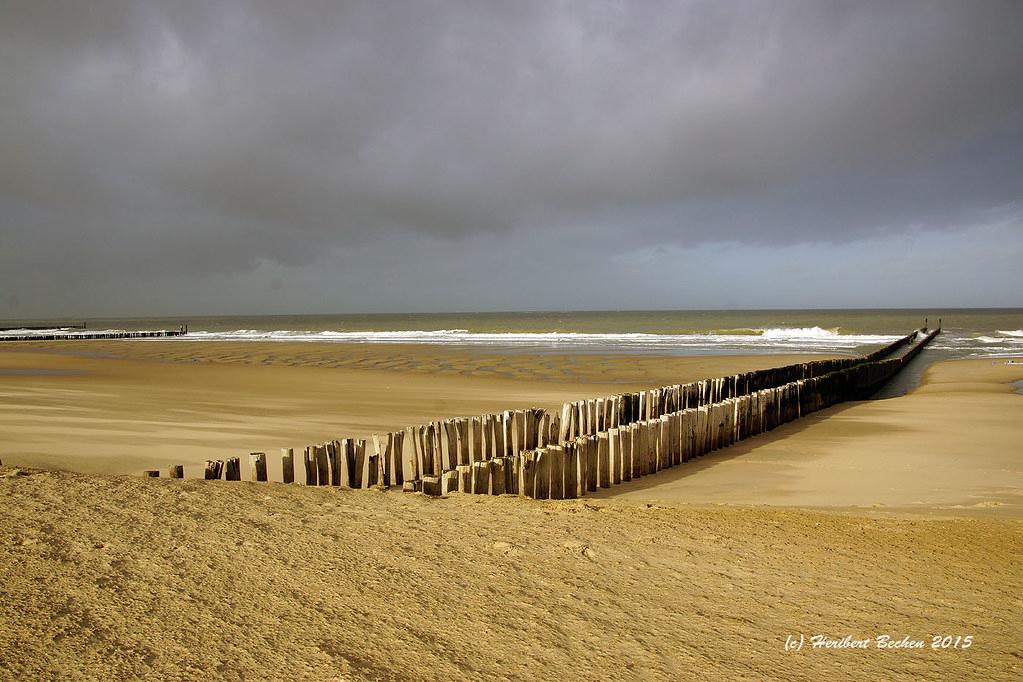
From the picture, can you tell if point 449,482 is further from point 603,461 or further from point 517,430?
point 603,461

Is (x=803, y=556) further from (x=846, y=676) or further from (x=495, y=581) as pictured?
(x=495, y=581)

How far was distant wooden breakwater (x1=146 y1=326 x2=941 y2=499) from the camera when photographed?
6.62 metres

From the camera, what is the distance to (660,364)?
2531 centimetres

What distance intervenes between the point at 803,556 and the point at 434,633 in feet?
9.51

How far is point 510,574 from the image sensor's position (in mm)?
4242

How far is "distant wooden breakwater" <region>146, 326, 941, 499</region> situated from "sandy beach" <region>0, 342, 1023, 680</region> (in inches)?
14.2

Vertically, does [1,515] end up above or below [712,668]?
above

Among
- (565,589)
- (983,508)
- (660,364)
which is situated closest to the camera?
(565,589)

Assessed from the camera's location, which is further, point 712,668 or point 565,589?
point 565,589

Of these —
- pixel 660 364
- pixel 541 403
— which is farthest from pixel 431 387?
pixel 660 364

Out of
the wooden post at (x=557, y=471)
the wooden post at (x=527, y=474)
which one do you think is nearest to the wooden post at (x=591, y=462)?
the wooden post at (x=557, y=471)

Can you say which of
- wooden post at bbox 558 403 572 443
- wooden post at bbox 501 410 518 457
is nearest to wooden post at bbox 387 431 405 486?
wooden post at bbox 501 410 518 457

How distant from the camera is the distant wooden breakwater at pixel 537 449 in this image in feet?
21.7

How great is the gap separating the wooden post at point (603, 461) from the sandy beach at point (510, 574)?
43 cm
